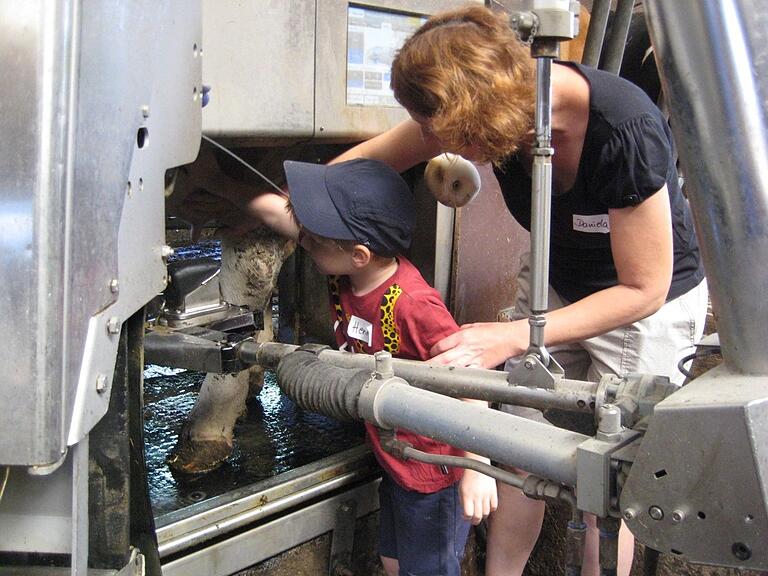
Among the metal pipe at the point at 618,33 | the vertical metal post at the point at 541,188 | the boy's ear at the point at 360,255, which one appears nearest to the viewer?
the vertical metal post at the point at 541,188

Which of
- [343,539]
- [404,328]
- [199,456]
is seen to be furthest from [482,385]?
[199,456]

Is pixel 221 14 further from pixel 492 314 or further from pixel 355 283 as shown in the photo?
pixel 492 314

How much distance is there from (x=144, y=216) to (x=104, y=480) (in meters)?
0.32

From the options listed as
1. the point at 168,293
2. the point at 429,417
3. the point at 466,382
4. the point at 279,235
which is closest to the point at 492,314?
the point at 279,235

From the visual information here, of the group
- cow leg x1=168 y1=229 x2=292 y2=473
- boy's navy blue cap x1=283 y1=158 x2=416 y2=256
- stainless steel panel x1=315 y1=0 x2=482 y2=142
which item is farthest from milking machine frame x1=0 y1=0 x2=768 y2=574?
cow leg x1=168 y1=229 x2=292 y2=473

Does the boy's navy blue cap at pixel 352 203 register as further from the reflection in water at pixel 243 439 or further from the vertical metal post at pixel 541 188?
the reflection in water at pixel 243 439

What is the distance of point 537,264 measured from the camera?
40.4 inches

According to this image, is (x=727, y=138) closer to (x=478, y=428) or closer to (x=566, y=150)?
(x=478, y=428)

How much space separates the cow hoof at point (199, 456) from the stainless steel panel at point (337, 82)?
0.79 meters

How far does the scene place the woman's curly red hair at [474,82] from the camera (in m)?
1.30

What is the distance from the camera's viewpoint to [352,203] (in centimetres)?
151

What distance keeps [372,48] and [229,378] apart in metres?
0.87

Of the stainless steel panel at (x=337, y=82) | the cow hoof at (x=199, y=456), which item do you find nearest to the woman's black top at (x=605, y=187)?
the stainless steel panel at (x=337, y=82)

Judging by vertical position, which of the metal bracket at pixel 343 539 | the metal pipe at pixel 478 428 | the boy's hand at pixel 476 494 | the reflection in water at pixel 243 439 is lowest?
the metal bracket at pixel 343 539
